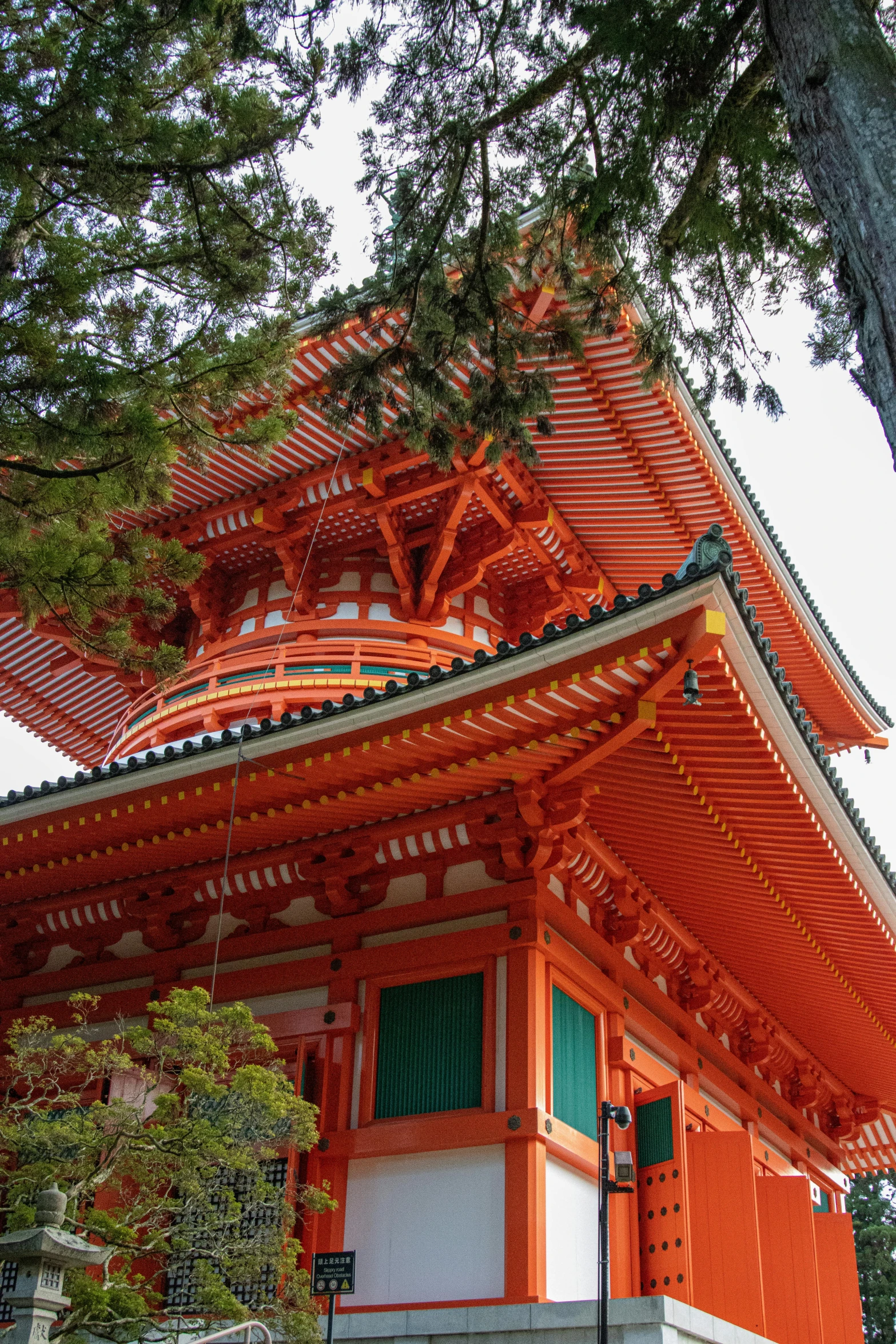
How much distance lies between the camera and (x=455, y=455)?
11594mm

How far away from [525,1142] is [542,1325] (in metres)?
1.07

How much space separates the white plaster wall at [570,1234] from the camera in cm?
762

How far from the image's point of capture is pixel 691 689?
279 inches

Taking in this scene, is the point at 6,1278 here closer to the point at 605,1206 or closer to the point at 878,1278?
the point at 605,1206

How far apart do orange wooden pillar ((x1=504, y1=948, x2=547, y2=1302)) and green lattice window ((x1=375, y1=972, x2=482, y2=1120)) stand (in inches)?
12.4

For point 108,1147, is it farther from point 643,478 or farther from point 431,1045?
point 643,478

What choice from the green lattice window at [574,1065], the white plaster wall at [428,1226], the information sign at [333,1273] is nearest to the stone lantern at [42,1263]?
the information sign at [333,1273]

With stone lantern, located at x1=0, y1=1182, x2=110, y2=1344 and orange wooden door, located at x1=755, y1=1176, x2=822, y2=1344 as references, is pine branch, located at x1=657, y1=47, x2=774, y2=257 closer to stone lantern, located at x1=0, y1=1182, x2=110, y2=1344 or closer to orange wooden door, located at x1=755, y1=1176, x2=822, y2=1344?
stone lantern, located at x1=0, y1=1182, x2=110, y2=1344

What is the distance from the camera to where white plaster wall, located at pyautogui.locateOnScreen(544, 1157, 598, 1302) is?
762cm

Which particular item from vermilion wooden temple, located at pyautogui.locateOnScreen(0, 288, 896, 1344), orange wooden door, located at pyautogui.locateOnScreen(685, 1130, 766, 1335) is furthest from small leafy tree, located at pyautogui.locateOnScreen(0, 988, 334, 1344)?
orange wooden door, located at pyautogui.locateOnScreen(685, 1130, 766, 1335)

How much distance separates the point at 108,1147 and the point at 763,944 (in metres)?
5.85

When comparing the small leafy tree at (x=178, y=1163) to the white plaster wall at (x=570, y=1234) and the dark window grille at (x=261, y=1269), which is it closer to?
the dark window grille at (x=261, y=1269)

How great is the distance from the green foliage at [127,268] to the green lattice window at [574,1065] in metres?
3.57

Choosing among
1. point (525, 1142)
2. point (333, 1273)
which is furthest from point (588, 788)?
point (333, 1273)
